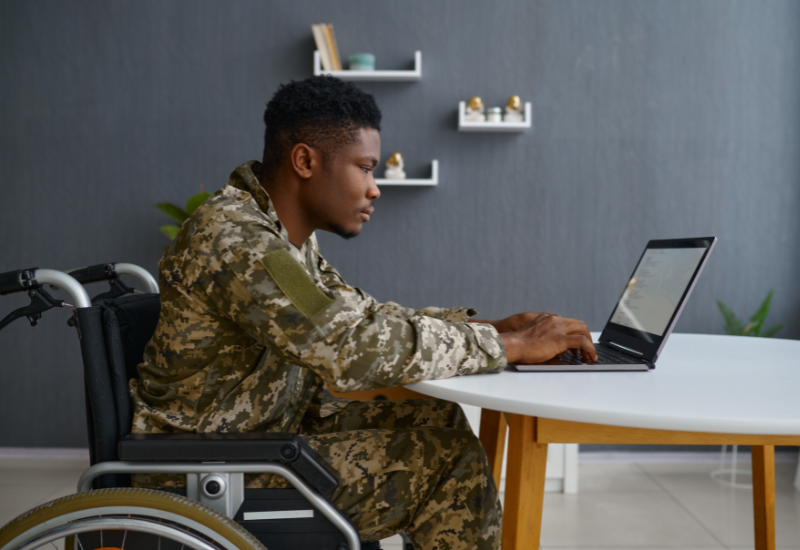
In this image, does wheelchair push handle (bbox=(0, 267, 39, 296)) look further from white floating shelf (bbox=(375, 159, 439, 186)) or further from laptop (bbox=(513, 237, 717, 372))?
white floating shelf (bbox=(375, 159, 439, 186))

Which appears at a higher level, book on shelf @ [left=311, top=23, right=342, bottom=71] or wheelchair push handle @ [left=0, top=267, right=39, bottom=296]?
book on shelf @ [left=311, top=23, right=342, bottom=71]

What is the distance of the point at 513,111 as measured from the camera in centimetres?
253

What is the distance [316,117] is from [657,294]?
760mm

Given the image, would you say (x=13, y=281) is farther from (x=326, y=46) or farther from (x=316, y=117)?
(x=326, y=46)

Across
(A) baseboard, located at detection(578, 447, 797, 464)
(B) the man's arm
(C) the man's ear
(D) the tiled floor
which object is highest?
(C) the man's ear

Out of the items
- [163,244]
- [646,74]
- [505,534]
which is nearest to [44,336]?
[163,244]

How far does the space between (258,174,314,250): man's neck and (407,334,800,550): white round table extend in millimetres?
411

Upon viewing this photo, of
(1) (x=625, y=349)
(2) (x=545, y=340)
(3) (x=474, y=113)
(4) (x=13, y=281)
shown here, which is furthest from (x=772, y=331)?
(4) (x=13, y=281)

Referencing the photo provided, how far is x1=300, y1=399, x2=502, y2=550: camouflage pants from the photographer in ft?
3.07

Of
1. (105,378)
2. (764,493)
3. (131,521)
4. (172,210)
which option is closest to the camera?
(131,521)

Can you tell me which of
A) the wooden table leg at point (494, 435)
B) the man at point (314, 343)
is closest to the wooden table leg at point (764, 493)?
the wooden table leg at point (494, 435)

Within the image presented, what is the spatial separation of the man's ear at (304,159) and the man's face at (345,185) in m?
0.01

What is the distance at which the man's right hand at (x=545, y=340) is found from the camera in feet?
3.39

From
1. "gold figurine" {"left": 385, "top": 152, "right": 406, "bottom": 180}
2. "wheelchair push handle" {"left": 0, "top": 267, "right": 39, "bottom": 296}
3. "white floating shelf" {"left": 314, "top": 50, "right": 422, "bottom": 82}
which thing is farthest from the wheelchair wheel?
"white floating shelf" {"left": 314, "top": 50, "right": 422, "bottom": 82}
